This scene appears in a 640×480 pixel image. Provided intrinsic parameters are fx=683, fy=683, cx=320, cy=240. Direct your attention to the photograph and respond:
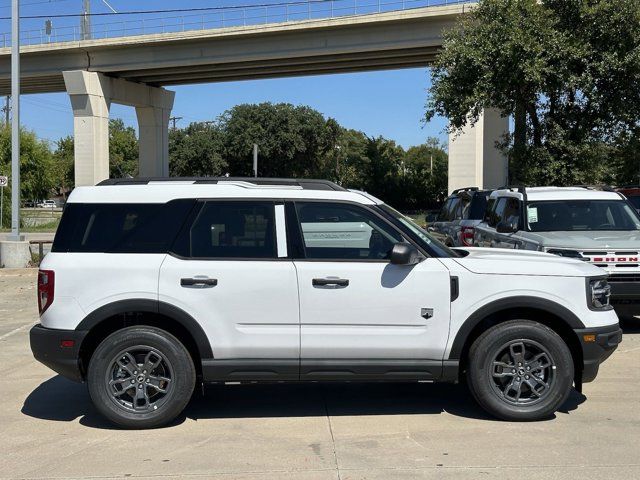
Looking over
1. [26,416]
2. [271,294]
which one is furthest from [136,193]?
[26,416]

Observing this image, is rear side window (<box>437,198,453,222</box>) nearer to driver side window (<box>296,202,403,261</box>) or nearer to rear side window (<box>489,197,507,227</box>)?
rear side window (<box>489,197,507,227</box>)

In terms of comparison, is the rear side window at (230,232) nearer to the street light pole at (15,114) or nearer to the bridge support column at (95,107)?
the street light pole at (15,114)

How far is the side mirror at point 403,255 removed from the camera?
203 inches

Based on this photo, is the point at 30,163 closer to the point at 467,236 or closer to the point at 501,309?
the point at 467,236

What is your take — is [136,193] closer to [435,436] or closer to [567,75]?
[435,436]

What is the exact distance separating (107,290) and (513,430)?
3.33 metres

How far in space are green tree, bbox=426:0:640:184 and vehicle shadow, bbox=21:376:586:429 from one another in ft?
38.4

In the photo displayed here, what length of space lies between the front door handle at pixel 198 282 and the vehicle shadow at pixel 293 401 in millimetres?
1196

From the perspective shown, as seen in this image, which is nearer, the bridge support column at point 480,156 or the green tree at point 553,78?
the green tree at point 553,78

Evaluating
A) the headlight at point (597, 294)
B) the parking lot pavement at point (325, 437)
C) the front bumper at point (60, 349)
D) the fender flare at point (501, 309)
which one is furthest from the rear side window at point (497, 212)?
the front bumper at point (60, 349)

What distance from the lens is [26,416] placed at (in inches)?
229

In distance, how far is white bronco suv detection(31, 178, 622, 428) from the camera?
17.4 ft

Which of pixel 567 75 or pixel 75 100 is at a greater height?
pixel 75 100

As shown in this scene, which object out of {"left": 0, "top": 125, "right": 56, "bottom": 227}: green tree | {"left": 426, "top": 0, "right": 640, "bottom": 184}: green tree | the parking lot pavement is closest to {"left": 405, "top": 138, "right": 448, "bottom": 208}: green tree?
{"left": 0, "top": 125, "right": 56, "bottom": 227}: green tree
